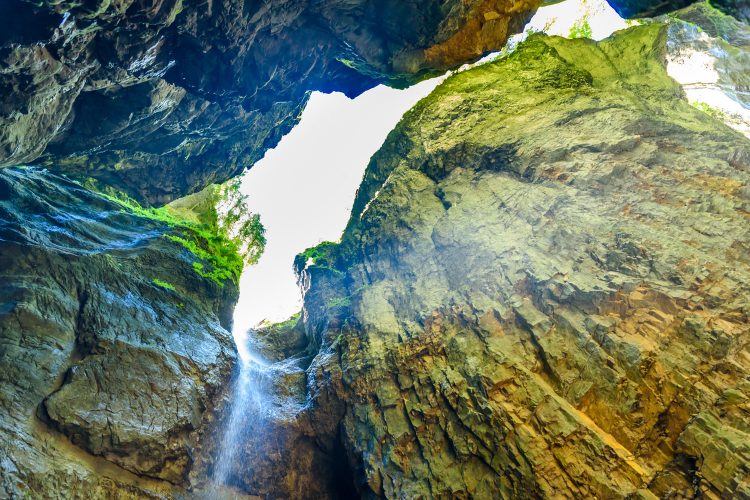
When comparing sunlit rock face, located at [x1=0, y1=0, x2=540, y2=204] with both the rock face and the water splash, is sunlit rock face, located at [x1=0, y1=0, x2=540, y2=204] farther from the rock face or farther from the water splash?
the water splash

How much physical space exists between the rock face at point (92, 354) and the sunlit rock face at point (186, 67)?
2.13m

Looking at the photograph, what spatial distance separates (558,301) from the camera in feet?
28.0

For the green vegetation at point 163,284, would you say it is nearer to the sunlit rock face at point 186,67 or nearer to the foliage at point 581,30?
the sunlit rock face at point 186,67

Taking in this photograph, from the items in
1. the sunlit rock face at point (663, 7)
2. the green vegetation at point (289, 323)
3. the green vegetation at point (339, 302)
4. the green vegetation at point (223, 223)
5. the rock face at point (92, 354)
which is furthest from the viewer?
the green vegetation at point (289, 323)

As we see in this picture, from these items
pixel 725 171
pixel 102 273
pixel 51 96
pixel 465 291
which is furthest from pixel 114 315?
pixel 725 171

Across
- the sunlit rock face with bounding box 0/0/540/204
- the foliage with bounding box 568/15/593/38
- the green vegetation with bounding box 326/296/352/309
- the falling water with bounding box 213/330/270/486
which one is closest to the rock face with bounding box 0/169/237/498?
the falling water with bounding box 213/330/270/486

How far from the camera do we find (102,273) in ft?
32.4

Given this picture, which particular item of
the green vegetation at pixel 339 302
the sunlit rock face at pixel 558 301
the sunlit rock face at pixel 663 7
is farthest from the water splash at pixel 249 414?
the sunlit rock face at pixel 663 7

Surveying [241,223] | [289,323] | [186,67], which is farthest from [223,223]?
[186,67]

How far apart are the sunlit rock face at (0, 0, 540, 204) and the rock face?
6.99 ft

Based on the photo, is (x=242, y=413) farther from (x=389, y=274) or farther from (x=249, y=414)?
(x=389, y=274)

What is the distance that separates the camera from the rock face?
6.83 metres

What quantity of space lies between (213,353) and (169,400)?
2178 millimetres

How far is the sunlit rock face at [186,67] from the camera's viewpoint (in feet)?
22.0
